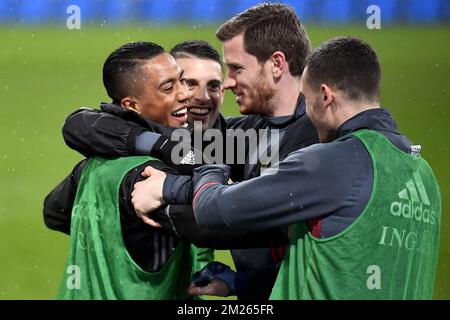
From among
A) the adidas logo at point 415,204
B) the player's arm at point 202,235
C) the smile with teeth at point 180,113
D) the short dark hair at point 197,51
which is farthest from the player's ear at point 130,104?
the short dark hair at point 197,51

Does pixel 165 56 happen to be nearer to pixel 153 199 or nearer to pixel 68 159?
pixel 153 199

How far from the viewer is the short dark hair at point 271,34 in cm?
499

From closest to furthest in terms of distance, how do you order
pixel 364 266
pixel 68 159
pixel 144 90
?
pixel 364 266 → pixel 144 90 → pixel 68 159

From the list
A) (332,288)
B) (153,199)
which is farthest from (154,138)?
(332,288)

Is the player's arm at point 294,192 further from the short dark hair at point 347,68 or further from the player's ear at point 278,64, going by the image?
the player's ear at point 278,64

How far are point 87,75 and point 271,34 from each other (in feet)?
35.6

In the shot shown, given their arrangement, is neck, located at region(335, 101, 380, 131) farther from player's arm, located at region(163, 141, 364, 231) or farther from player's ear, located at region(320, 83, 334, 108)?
player's arm, located at region(163, 141, 364, 231)

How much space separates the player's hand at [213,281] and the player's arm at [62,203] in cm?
67

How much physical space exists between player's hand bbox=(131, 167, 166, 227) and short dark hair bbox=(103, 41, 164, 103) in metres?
0.55

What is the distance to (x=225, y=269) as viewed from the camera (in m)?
4.29

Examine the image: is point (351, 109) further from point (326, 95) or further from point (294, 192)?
point (294, 192)

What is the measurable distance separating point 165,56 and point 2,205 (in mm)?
7535


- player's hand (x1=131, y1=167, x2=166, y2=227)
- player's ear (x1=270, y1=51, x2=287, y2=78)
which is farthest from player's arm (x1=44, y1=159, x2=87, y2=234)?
player's ear (x1=270, y1=51, x2=287, y2=78)

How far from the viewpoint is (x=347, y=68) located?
375 centimetres
